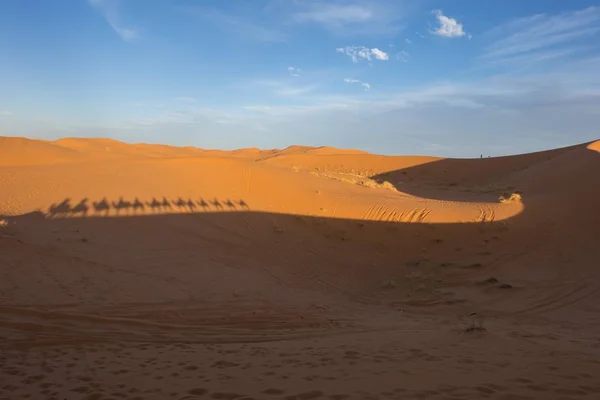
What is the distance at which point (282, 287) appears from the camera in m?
9.01

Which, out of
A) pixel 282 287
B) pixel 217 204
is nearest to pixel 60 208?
pixel 217 204

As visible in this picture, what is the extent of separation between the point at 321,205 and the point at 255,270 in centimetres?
494

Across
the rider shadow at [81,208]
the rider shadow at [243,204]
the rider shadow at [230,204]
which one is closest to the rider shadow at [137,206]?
the rider shadow at [81,208]

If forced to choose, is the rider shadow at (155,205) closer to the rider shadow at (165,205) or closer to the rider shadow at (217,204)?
the rider shadow at (165,205)

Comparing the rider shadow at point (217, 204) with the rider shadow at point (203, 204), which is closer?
the rider shadow at point (203, 204)

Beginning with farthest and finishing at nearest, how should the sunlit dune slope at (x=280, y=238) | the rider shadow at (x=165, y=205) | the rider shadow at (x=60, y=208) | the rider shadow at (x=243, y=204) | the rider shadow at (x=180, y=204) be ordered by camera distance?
the rider shadow at (x=243, y=204) < the rider shadow at (x=180, y=204) < the rider shadow at (x=165, y=205) < the rider shadow at (x=60, y=208) < the sunlit dune slope at (x=280, y=238)

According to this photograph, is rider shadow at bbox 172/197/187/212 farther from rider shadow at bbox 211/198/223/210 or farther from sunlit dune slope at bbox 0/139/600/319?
rider shadow at bbox 211/198/223/210

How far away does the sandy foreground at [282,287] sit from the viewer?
437cm

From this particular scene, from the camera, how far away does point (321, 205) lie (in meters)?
14.2

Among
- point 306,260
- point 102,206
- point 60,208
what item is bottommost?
point 306,260

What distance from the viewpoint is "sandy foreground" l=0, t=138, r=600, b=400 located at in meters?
4.37

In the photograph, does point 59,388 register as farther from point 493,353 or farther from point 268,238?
point 268,238

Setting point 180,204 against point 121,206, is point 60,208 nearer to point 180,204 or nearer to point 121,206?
point 121,206

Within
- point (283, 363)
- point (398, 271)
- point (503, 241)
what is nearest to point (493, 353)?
point (283, 363)
